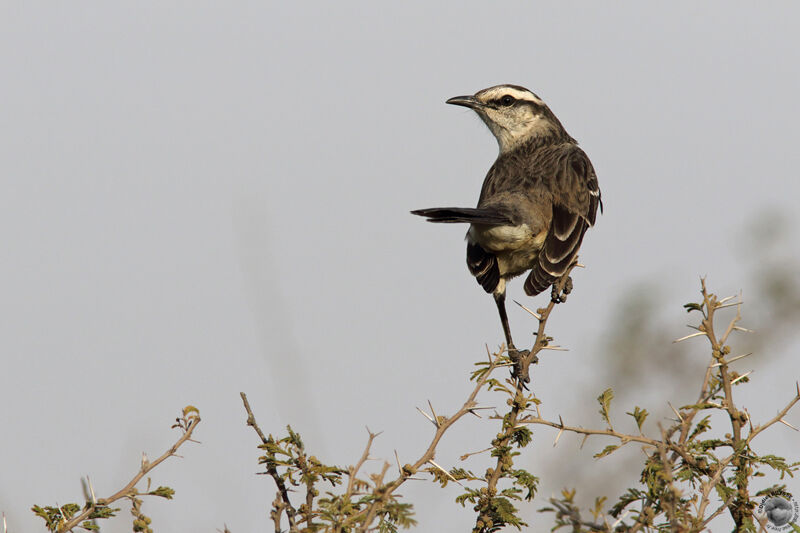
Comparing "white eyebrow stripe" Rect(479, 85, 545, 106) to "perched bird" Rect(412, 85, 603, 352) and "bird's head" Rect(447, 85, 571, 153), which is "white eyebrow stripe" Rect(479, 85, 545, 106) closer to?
"bird's head" Rect(447, 85, 571, 153)

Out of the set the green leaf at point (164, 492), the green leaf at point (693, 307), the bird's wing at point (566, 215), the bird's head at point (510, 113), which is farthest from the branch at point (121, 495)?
the bird's head at point (510, 113)

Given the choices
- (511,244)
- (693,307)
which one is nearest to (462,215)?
(511,244)

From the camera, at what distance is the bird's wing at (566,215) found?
5922 mm

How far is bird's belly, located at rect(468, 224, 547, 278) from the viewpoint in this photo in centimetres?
604

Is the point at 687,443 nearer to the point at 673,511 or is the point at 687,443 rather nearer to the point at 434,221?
the point at 673,511

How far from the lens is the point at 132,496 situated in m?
2.70

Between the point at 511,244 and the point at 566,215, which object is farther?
the point at 566,215

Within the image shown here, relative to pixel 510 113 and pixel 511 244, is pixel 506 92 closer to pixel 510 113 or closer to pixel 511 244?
pixel 510 113

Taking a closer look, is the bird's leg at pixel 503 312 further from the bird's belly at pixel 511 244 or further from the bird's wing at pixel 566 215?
the bird's wing at pixel 566 215

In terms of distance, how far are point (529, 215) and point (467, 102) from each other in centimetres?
206

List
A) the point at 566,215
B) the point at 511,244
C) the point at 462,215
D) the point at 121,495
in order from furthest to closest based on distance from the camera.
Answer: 1. the point at 566,215
2. the point at 511,244
3. the point at 462,215
4. the point at 121,495

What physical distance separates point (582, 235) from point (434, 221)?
1.48 metres

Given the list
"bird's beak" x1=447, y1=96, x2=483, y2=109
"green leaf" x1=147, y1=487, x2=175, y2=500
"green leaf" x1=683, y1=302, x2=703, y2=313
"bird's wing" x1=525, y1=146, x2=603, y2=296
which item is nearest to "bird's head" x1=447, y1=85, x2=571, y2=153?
"bird's beak" x1=447, y1=96, x2=483, y2=109

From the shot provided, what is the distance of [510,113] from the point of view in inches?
316
